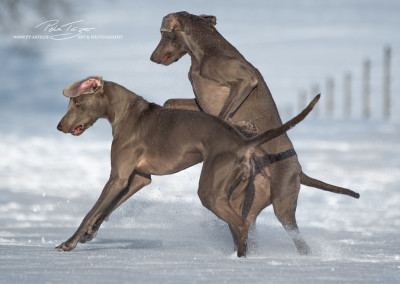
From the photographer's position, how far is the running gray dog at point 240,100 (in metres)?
8.22

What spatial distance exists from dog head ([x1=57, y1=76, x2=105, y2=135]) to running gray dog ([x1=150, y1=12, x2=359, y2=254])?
736 millimetres

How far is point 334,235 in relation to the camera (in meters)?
10.8

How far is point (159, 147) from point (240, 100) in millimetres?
899

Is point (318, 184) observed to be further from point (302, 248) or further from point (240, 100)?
point (240, 100)

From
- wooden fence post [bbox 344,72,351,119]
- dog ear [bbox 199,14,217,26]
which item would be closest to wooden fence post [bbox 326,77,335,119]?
wooden fence post [bbox 344,72,351,119]

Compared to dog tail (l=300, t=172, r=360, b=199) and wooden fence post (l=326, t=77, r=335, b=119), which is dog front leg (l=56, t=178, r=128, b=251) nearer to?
dog tail (l=300, t=172, r=360, b=199)

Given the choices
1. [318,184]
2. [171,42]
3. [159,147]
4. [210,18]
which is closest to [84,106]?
[159,147]

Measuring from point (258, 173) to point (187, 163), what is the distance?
0.70 metres

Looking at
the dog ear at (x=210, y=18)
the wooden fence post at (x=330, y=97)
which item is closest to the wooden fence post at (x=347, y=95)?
the wooden fence post at (x=330, y=97)

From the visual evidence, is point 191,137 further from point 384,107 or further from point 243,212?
point 384,107

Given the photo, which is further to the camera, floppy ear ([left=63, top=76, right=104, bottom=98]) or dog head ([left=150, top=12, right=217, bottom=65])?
dog head ([left=150, top=12, right=217, bottom=65])

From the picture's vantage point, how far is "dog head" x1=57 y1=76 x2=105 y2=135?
832cm

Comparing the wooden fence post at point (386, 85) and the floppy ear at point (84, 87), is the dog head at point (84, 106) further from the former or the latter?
the wooden fence post at point (386, 85)

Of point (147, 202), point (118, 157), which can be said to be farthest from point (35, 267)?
point (147, 202)
